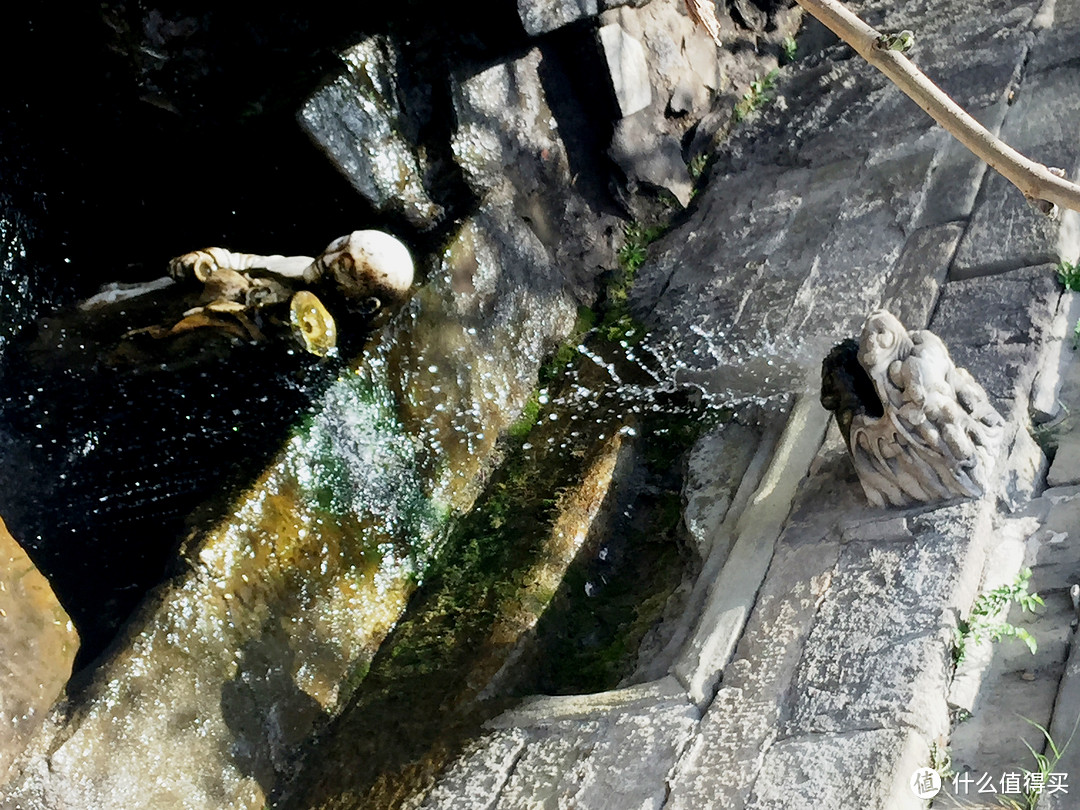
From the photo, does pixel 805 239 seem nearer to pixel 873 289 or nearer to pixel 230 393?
pixel 873 289

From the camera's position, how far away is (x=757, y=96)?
6074 mm

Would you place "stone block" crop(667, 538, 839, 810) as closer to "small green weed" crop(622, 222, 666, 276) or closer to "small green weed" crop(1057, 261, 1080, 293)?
"small green weed" crop(1057, 261, 1080, 293)

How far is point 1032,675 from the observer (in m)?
2.79

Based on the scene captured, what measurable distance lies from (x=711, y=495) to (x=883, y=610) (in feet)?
3.44

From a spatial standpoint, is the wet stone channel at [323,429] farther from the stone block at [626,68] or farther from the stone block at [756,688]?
the stone block at [756,688]

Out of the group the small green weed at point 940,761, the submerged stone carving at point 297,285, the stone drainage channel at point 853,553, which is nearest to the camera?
the small green weed at point 940,761

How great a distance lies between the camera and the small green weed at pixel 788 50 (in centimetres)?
627

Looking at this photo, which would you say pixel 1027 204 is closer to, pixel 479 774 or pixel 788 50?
pixel 788 50

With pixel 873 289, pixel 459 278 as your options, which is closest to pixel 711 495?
pixel 873 289

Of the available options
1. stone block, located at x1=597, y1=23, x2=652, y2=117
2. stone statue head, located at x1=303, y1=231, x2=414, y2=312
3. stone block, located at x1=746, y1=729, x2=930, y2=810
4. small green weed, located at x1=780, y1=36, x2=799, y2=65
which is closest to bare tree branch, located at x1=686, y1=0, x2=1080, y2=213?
stone block, located at x1=746, y1=729, x2=930, y2=810

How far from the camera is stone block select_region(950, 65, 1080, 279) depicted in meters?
4.01

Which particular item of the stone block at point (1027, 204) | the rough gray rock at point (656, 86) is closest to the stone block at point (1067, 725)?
the stone block at point (1027, 204)

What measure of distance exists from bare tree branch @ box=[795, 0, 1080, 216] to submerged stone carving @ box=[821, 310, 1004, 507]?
64 cm

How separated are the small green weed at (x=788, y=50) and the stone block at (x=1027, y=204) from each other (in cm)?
165
